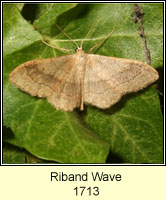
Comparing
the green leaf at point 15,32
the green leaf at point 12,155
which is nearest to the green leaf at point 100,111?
the green leaf at point 15,32

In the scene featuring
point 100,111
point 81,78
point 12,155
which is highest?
point 81,78

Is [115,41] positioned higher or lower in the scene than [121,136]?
higher

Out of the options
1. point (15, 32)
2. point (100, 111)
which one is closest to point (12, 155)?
point (100, 111)

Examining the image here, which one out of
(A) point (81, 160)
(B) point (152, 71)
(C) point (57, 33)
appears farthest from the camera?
(C) point (57, 33)

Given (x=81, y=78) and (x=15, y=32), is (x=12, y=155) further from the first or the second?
(x=15, y=32)

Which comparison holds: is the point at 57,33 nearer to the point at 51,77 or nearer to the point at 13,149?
the point at 51,77

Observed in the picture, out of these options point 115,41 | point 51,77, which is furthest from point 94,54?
point 51,77

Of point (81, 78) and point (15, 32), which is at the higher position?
point (15, 32)

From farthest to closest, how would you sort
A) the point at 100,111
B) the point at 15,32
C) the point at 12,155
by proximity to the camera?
1. the point at 12,155
2. the point at 100,111
3. the point at 15,32
